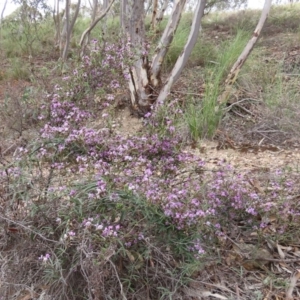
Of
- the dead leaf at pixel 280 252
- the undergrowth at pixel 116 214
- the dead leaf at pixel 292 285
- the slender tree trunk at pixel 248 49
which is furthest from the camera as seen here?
the slender tree trunk at pixel 248 49

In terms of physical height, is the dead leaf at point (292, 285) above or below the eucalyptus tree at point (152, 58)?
below

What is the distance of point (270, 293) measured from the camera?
1978 millimetres

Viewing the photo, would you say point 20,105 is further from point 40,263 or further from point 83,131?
point 40,263

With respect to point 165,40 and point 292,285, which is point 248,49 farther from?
point 292,285

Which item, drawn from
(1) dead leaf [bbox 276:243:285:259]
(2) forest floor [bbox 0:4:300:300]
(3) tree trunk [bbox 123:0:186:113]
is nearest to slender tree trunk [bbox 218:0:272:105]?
(2) forest floor [bbox 0:4:300:300]

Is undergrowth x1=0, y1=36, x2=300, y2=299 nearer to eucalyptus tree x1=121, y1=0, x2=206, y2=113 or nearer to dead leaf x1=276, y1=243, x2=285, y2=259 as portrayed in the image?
dead leaf x1=276, y1=243, x2=285, y2=259

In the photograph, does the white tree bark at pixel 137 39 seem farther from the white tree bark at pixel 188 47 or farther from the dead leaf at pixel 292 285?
the dead leaf at pixel 292 285

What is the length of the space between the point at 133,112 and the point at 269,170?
1915 millimetres

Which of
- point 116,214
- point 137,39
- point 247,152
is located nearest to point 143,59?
point 137,39

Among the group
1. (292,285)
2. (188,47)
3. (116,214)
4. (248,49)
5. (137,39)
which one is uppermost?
(137,39)

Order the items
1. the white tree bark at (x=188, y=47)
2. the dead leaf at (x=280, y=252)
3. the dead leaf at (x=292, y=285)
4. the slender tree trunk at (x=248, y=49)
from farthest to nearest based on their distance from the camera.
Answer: the slender tree trunk at (x=248, y=49)
the white tree bark at (x=188, y=47)
the dead leaf at (x=280, y=252)
the dead leaf at (x=292, y=285)

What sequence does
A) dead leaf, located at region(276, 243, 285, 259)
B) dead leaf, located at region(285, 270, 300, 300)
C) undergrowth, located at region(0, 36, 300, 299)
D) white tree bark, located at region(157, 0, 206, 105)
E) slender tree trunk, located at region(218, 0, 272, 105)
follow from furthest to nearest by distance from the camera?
1. slender tree trunk, located at region(218, 0, 272, 105)
2. white tree bark, located at region(157, 0, 206, 105)
3. dead leaf, located at region(276, 243, 285, 259)
4. dead leaf, located at region(285, 270, 300, 300)
5. undergrowth, located at region(0, 36, 300, 299)

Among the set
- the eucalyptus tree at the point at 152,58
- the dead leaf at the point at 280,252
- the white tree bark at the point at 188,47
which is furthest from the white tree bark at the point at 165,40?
the dead leaf at the point at 280,252

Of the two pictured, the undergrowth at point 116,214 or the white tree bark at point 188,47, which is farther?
the white tree bark at point 188,47
